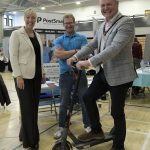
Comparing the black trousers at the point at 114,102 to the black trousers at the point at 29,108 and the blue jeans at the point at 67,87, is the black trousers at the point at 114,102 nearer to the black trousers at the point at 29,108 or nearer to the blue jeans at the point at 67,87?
the blue jeans at the point at 67,87

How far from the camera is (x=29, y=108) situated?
2658 mm

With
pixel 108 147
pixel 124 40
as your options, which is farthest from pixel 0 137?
pixel 124 40

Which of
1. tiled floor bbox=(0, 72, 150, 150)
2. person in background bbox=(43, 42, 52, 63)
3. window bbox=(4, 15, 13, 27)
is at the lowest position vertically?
tiled floor bbox=(0, 72, 150, 150)

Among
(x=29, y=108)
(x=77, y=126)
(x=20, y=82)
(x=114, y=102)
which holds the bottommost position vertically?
(x=77, y=126)

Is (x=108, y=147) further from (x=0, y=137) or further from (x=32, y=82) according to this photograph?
(x=0, y=137)

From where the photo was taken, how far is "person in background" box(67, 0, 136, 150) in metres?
2.21

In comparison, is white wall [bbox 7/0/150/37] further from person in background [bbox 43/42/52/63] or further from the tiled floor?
person in background [bbox 43/42/52/63]

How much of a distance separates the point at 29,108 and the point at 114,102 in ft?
3.06

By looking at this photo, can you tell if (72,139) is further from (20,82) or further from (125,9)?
(125,9)

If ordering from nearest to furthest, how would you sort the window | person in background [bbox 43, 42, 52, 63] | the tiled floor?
the tiled floor < person in background [bbox 43, 42, 52, 63] < the window

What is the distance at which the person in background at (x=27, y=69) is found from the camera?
8.26 feet

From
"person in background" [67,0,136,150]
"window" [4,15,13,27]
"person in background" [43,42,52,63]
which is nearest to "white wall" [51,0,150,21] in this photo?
"window" [4,15,13,27]

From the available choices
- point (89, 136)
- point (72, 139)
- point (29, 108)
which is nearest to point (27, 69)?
point (29, 108)

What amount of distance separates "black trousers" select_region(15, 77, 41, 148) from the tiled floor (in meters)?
0.30
